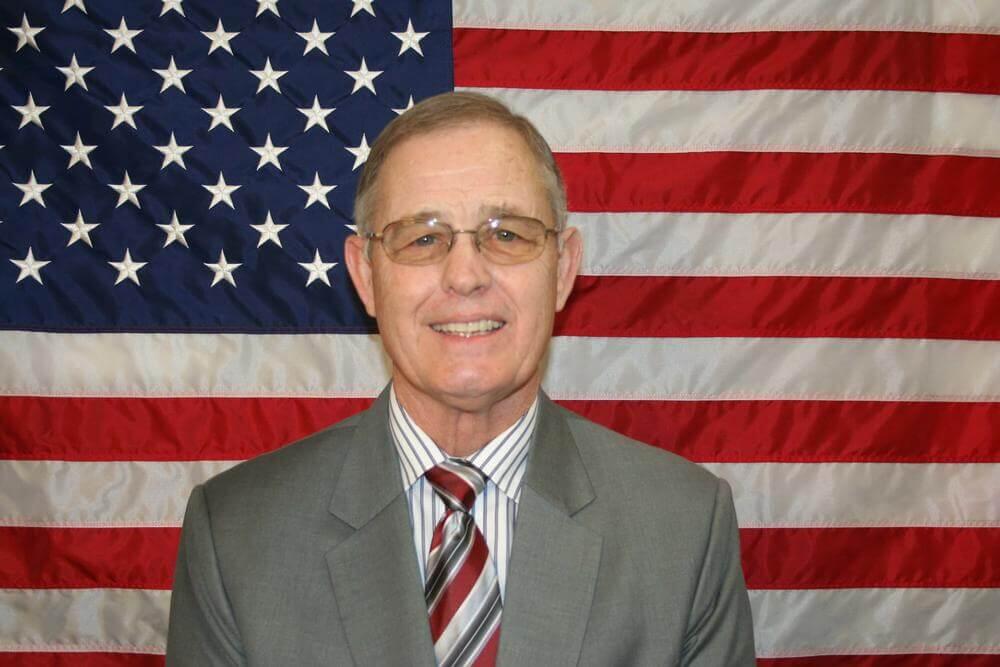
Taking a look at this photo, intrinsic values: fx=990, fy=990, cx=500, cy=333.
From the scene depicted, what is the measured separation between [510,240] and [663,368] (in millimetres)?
1164

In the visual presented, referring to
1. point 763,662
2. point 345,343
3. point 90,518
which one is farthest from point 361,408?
point 763,662

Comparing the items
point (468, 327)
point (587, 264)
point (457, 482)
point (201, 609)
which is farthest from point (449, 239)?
point (587, 264)

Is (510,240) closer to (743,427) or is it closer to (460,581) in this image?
(460,581)

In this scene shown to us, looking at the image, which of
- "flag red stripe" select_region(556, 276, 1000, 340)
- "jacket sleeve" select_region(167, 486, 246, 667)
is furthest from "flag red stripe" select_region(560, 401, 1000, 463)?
"jacket sleeve" select_region(167, 486, 246, 667)

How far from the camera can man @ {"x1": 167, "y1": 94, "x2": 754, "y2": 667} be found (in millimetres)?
1606

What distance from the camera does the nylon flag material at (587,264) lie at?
261 cm

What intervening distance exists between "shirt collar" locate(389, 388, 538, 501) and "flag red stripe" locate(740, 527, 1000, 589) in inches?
46.6

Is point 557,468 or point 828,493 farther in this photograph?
point 828,493

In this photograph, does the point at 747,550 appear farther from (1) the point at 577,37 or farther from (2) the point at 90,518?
(2) the point at 90,518

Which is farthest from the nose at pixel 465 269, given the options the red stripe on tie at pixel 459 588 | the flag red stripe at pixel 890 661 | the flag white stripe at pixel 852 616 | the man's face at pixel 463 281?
the flag red stripe at pixel 890 661

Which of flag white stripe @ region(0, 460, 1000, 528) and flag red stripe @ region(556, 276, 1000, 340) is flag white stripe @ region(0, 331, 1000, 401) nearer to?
flag red stripe @ region(556, 276, 1000, 340)

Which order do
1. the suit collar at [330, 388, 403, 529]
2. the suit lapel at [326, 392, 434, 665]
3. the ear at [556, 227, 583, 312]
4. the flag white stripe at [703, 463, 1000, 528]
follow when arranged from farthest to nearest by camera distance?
1. the flag white stripe at [703, 463, 1000, 528]
2. the ear at [556, 227, 583, 312]
3. the suit collar at [330, 388, 403, 529]
4. the suit lapel at [326, 392, 434, 665]

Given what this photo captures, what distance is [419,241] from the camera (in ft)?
5.39

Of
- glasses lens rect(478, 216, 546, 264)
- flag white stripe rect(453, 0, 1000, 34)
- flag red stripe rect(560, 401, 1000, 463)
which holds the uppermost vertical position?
flag white stripe rect(453, 0, 1000, 34)
